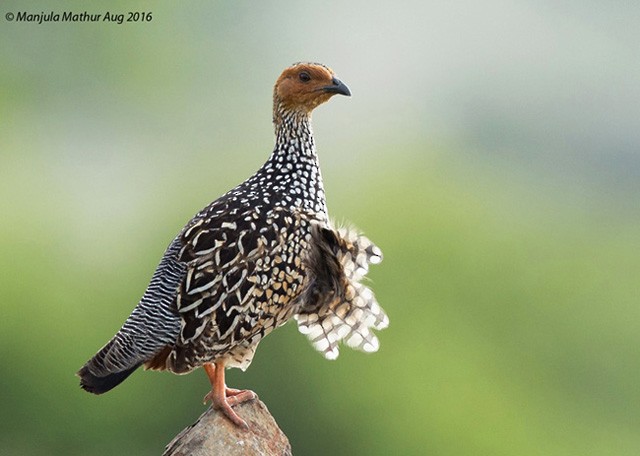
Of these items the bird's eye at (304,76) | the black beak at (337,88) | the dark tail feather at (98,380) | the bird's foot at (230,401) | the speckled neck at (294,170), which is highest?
the bird's eye at (304,76)

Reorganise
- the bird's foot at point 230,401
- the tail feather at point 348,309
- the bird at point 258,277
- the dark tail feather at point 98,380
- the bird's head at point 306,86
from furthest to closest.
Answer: the bird's head at point 306,86, the tail feather at point 348,309, the bird's foot at point 230,401, the bird at point 258,277, the dark tail feather at point 98,380

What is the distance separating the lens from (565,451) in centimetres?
2359

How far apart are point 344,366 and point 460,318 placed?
3.92 metres

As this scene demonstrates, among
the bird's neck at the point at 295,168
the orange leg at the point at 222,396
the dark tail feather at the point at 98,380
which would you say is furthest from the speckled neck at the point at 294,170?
the dark tail feather at the point at 98,380

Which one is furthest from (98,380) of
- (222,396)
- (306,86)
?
(306,86)

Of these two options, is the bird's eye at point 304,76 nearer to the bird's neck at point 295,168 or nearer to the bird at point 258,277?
the bird at point 258,277

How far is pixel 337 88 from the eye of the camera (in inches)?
325

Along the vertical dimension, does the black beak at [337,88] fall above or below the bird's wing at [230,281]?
above

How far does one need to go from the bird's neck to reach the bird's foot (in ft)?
4.83

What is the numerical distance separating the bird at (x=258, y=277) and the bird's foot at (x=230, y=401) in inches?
0.4

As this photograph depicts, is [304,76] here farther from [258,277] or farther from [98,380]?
[98,380]

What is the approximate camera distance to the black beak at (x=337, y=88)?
8.23m

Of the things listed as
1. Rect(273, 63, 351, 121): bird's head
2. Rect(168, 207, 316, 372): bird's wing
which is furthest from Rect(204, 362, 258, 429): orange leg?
Rect(273, 63, 351, 121): bird's head

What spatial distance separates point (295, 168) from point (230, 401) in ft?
6.02
